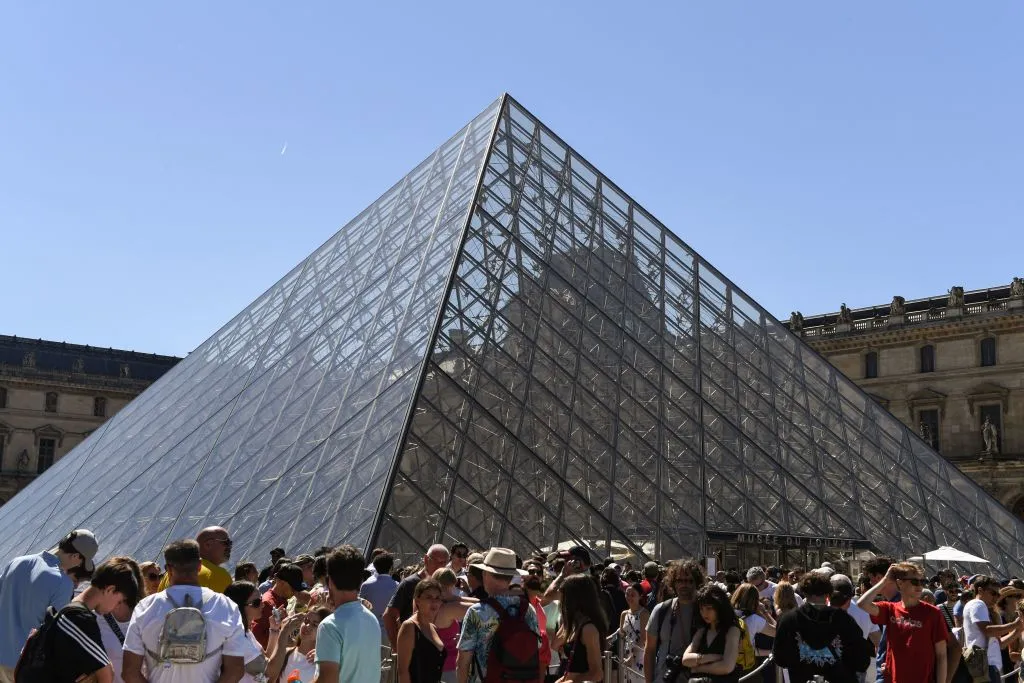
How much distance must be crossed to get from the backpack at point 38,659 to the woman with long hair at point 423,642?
2212mm

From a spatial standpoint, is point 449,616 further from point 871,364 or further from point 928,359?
point 871,364

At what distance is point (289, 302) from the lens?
2469 centimetres

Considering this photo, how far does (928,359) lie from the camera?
4859 centimetres

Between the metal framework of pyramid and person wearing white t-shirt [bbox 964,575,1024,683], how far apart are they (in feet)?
20.9

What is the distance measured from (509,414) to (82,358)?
58.3 metres

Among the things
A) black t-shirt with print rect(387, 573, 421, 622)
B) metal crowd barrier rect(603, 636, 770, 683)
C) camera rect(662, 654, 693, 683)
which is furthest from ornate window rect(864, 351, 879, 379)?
camera rect(662, 654, 693, 683)

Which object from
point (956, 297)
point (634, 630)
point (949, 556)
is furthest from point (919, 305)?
point (634, 630)

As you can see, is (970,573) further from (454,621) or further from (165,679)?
(165,679)

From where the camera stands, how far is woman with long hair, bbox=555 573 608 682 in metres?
5.96

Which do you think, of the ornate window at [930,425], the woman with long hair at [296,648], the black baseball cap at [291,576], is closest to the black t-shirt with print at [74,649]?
the woman with long hair at [296,648]

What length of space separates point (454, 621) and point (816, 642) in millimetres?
2098

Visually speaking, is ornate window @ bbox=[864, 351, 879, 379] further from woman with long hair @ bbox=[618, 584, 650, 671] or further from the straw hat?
the straw hat

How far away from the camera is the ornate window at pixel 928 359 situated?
48406 millimetres

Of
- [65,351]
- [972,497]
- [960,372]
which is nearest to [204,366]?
[972,497]
